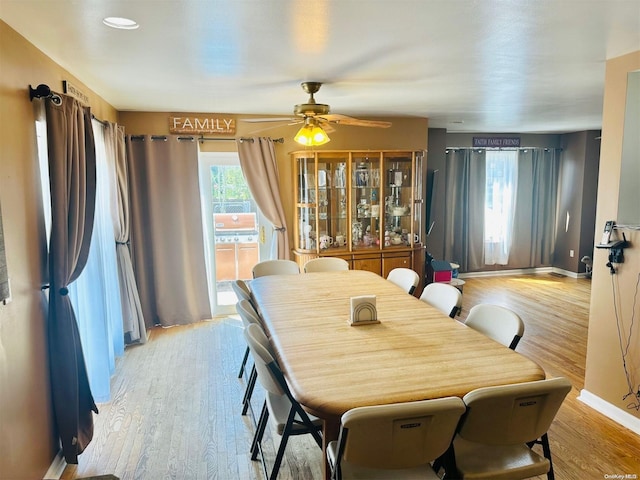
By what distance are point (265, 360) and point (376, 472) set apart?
644 millimetres

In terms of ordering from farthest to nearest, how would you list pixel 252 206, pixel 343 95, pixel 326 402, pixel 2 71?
pixel 252 206 → pixel 343 95 → pixel 2 71 → pixel 326 402

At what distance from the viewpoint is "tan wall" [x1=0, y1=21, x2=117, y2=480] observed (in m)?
1.98

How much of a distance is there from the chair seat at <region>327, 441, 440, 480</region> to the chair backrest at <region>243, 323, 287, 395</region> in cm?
36

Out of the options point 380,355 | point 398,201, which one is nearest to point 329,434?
point 380,355

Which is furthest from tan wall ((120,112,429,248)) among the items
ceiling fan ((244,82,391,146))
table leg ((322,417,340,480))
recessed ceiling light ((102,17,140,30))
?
table leg ((322,417,340,480))

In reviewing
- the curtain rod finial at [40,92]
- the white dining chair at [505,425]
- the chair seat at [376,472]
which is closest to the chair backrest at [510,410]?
the white dining chair at [505,425]

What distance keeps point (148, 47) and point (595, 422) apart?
366cm

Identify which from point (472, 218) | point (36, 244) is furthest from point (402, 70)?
point (472, 218)

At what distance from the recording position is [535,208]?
7.46m

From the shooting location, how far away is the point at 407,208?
5.31m

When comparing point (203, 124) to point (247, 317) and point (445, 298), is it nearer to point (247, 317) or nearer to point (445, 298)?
point (247, 317)

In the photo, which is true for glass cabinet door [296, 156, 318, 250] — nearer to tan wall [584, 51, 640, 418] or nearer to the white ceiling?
the white ceiling

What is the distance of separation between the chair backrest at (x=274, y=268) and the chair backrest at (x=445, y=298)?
1.48 metres

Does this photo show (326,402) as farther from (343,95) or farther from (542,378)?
(343,95)
